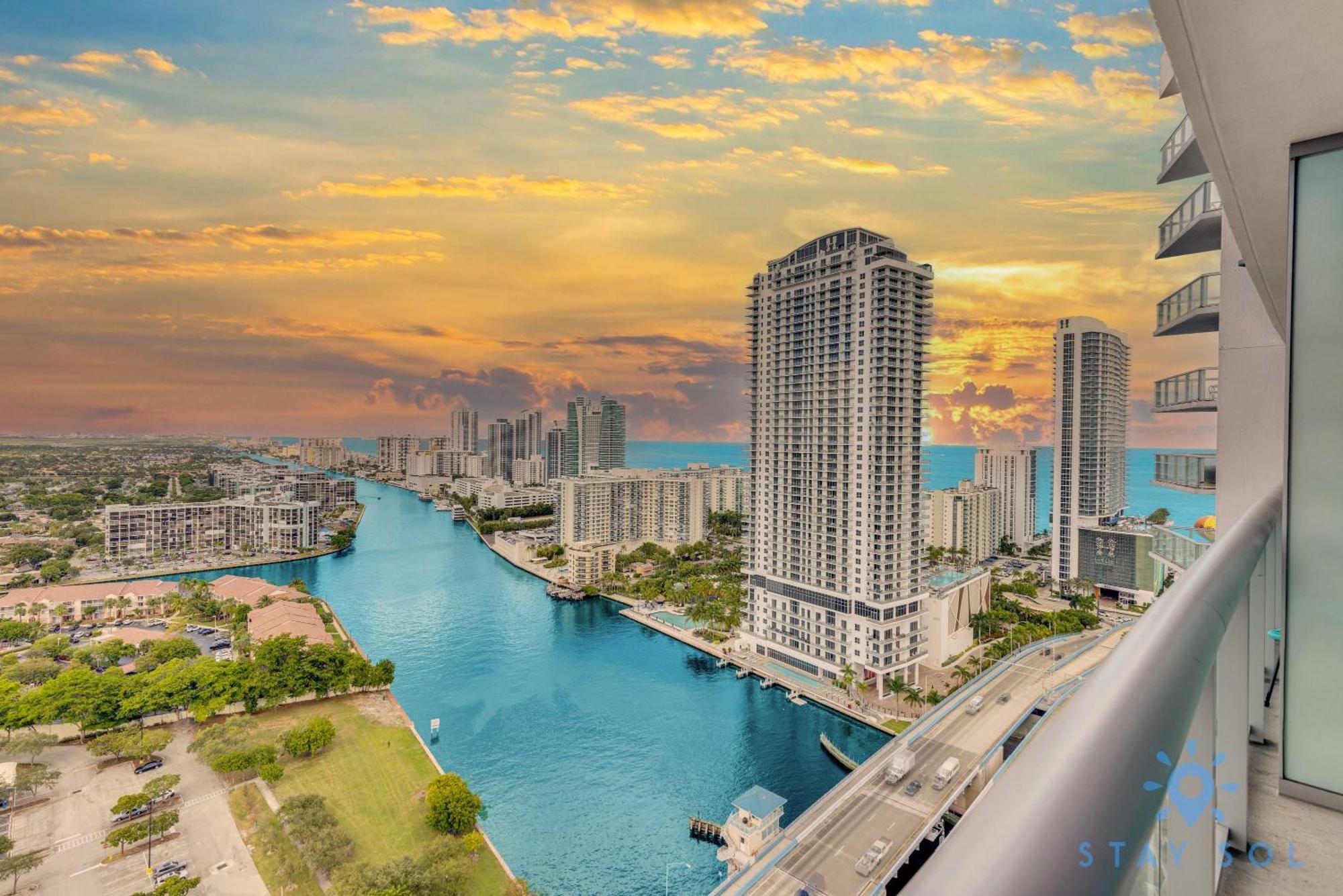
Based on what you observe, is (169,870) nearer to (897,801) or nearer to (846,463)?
(897,801)

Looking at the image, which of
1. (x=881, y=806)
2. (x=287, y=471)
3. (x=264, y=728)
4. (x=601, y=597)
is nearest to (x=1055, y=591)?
(x=601, y=597)

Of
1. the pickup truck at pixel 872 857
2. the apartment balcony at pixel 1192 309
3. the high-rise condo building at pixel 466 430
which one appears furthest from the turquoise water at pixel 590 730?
the high-rise condo building at pixel 466 430

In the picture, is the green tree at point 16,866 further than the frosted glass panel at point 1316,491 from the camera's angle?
Yes

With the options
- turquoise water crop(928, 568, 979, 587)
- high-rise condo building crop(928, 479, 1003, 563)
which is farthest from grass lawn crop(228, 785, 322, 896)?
high-rise condo building crop(928, 479, 1003, 563)

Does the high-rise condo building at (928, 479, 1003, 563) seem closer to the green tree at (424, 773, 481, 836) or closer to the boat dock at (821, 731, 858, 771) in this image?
the boat dock at (821, 731, 858, 771)

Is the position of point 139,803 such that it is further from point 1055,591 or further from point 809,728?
point 1055,591

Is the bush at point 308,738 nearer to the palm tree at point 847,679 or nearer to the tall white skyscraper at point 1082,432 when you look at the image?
the palm tree at point 847,679
